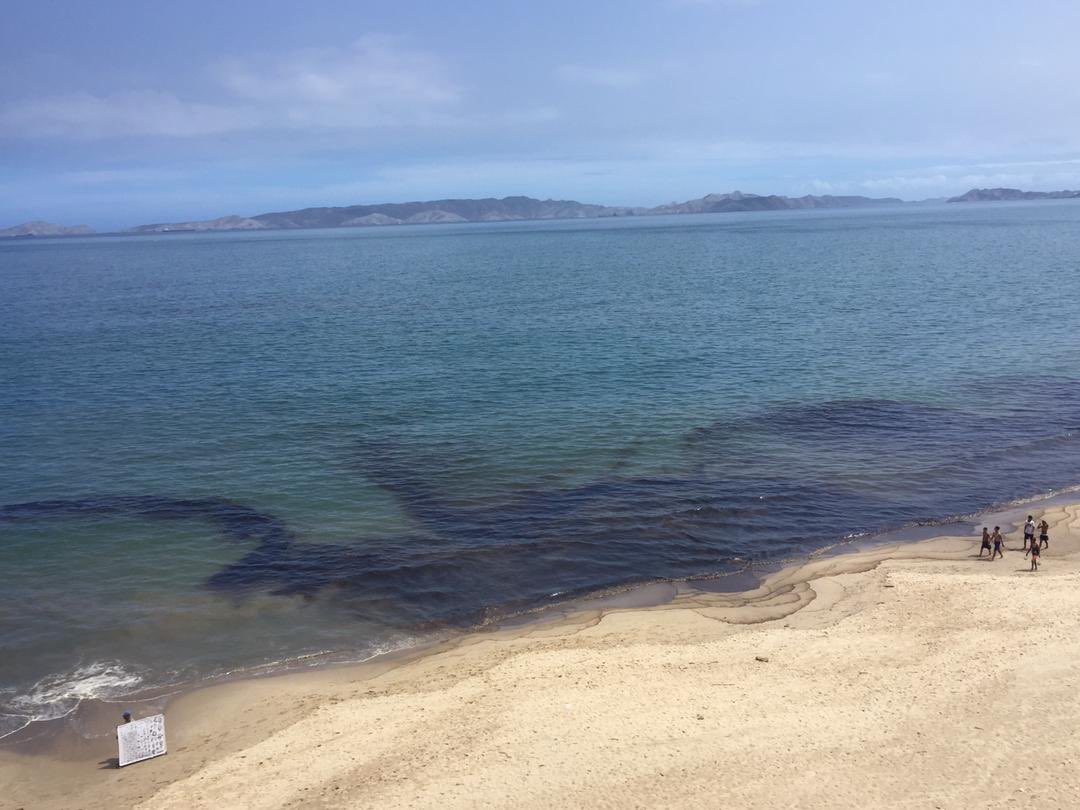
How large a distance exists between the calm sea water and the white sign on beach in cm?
390

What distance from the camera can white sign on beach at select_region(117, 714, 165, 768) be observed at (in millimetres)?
21469

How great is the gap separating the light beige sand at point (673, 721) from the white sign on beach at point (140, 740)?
442 millimetres

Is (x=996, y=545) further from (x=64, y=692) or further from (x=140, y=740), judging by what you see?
(x=64, y=692)

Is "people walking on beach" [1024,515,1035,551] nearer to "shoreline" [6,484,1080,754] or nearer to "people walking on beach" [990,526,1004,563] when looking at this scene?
"people walking on beach" [990,526,1004,563]

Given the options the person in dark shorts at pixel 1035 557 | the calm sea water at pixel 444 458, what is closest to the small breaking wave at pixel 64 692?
the calm sea water at pixel 444 458

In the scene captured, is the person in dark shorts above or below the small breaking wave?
above

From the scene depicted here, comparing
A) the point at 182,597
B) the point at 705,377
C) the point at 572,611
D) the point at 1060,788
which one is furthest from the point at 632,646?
the point at 705,377

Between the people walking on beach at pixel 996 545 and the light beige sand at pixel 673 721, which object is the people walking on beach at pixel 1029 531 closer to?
the people walking on beach at pixel 996 545

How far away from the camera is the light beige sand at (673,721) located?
18344mm

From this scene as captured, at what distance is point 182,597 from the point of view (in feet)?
99.9

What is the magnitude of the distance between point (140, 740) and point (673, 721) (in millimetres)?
13791

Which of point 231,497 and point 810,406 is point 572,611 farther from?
point 810,406

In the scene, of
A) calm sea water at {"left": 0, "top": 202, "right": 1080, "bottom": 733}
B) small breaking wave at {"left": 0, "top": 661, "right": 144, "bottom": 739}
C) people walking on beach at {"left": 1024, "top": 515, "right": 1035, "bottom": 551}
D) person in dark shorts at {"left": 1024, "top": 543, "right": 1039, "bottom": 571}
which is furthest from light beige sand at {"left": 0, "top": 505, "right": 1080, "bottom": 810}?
calm sea water at {"left": 0, "top": 202, "right": 1080, "bottom": 733}

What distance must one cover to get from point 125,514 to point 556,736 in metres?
25.8
